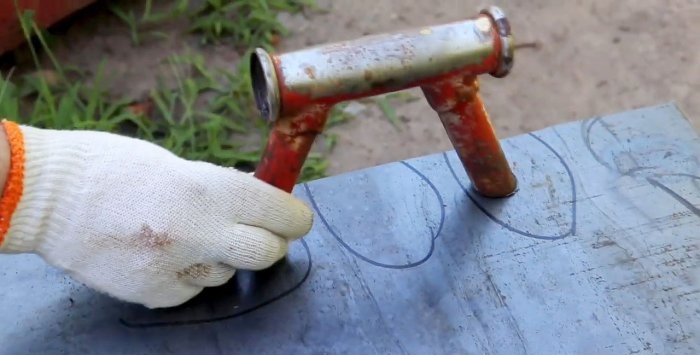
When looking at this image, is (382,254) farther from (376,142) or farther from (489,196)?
(376,142)

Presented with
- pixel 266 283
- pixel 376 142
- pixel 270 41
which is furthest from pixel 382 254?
pixel 270 41

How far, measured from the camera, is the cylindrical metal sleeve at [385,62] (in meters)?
0.92

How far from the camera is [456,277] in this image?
109 centimetres

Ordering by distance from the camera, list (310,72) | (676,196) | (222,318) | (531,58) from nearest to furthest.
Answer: (310,72) → (222,318) → (676,196) → (531,58)

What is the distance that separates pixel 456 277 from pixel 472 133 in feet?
0.58

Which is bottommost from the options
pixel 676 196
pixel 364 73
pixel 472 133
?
pixel 676 196

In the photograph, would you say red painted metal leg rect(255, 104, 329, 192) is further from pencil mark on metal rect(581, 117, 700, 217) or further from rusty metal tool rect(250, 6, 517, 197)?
pencil mark on metal rect(581, 117, 700, 217)

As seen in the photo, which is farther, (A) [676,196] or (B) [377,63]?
(A) [676,196]

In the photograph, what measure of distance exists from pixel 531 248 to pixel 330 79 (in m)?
0.37

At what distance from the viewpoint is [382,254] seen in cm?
112

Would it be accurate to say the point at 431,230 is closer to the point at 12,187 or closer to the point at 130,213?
the point at 130,213

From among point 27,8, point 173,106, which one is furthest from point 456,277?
point 27,8

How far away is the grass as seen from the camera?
175cm

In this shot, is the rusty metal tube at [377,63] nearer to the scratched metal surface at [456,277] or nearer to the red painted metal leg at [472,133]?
the red painted metal leg at [472,133]
